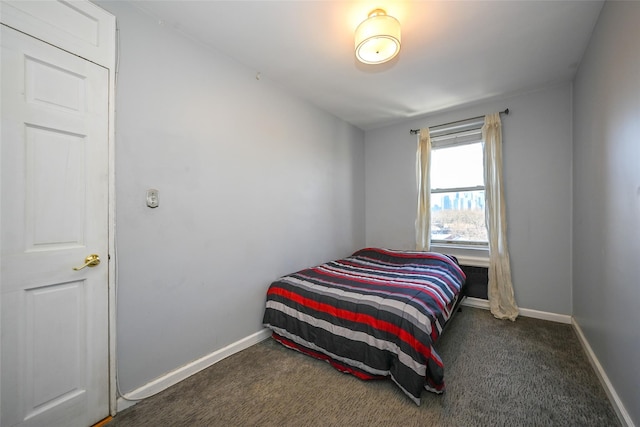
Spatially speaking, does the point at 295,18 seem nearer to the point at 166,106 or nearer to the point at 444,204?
the point at 166,106

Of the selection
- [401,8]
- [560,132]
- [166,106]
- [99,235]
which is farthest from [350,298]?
[560,132]

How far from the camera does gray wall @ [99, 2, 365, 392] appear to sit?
1646mm

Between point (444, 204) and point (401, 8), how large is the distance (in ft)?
8.22

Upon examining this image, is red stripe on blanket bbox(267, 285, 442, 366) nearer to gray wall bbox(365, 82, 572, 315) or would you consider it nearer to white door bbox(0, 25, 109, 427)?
white door bbox(0, 25, 109, 427)

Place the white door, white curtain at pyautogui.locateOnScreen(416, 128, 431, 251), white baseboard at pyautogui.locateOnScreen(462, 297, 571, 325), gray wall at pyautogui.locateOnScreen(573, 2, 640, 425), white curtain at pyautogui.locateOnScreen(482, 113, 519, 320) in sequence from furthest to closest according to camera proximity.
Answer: white curtain at pyautogui.locateOnScreen(416, 128, 431, 251), white curtain at pyautogui.locateOnScreen(482, 113, 519, 320), white baseboard at pyautogui.locateOnScreen(462, 297, 571, 325), gray wall at pyautogui.locateOnScreen(573, 2, 640, 425), the white door

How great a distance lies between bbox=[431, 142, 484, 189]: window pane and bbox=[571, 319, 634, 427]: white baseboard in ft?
6.15

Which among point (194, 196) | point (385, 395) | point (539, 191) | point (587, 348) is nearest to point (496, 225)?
point (539, 191)

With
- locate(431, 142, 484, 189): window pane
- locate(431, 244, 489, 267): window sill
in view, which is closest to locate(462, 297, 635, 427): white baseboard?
locate(431, 244, 489, 267): window sill

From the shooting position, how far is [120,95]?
5.26ft

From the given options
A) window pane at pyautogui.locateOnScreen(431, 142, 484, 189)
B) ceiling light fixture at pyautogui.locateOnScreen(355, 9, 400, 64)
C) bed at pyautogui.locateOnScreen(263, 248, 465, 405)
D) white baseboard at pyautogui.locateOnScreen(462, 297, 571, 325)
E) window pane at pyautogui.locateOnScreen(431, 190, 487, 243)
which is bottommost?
white baseboard at pyautogui.locateOnScreen(462, 297, 571, 325)

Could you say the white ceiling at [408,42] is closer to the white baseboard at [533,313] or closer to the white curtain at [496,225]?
the white curtain at [496,225]

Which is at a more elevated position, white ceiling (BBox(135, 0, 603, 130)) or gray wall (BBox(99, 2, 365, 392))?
white ceiling (BBox(135, 0, 603, 130))

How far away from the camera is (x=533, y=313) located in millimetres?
2875

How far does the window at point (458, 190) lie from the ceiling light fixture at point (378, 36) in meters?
2.05
